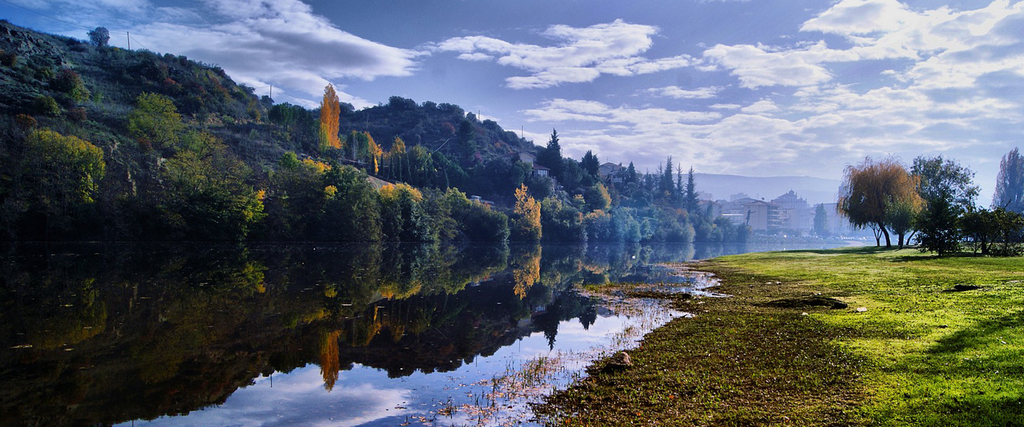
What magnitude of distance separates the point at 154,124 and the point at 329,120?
3700 cm

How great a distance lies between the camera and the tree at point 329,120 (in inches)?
4567

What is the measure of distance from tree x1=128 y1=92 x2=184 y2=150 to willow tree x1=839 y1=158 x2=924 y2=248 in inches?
3767

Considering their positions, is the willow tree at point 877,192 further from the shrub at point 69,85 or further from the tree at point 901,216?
the shrub at point 69,85

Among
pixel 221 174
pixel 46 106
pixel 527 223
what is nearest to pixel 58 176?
pixel 221 174

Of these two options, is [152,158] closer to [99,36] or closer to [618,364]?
[618,364]

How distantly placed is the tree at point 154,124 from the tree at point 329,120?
2876 cm

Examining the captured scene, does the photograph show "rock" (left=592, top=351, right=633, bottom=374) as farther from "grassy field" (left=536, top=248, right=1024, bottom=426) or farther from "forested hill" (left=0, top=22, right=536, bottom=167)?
"forested hill" (left=0, top=22, right=536, bottom=167)

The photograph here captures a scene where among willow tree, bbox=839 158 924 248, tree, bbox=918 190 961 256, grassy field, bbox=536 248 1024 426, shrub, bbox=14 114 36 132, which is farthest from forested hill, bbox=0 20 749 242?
tree, bbox=918 190 961 256

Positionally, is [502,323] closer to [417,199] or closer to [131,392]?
[131,392]

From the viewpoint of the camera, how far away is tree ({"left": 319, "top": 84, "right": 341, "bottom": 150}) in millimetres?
116000

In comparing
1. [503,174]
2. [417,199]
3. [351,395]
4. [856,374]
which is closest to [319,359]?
[351,395]

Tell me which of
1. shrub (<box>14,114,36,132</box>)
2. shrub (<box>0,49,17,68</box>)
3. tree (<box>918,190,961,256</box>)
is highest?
shrub (<box>0,49,17,68</box>)

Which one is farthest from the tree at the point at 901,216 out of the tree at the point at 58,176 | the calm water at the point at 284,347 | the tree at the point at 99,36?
the tree at the point at 99,36

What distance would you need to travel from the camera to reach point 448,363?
13945 mm
